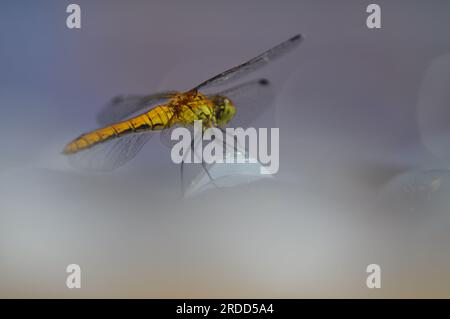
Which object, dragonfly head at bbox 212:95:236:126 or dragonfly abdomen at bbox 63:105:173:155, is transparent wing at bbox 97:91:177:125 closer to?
dragonfly abdomen at bbox 63:105:173:155

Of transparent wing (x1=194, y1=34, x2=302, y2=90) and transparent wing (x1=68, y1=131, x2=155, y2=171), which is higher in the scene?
transparent wing (x1=194, y1=34, x2=302, y2=90)

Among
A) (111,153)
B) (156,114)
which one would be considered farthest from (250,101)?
(111,153)

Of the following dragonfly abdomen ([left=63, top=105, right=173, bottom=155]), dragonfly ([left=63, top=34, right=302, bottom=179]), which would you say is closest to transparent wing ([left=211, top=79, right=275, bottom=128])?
dragonfly ([left=63, top=34, right=302, bottom=179])

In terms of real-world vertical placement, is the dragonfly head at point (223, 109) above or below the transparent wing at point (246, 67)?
below

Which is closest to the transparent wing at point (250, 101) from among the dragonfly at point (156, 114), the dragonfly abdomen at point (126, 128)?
the dragonfly at point (156, 114)

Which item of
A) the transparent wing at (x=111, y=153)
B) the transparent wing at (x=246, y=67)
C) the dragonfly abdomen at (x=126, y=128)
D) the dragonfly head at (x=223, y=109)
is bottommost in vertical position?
the transparent wing at (x=111, y=153)

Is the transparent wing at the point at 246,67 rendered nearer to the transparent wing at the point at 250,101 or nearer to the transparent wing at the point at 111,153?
the transparent wing at the point at 250,101
